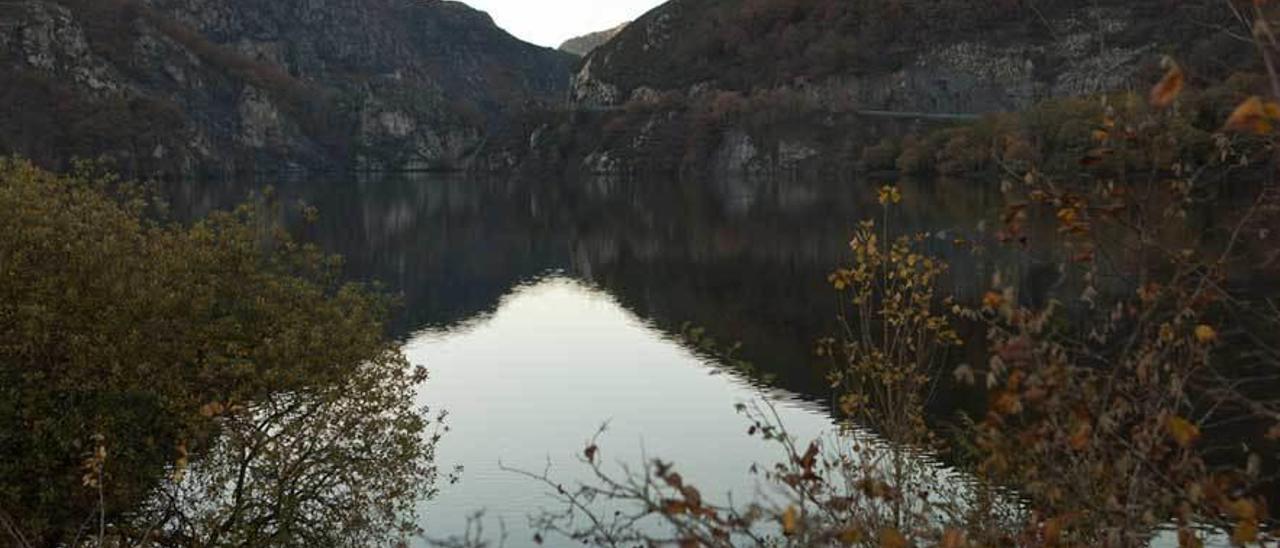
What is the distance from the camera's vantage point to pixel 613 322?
77875 mm

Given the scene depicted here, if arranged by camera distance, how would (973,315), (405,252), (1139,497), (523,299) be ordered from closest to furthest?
(1139,497), (973,315), (523,299), (405,252)

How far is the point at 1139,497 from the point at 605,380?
49.1 meters

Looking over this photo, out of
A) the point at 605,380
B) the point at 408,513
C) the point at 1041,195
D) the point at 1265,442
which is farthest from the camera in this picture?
the point at 605,380

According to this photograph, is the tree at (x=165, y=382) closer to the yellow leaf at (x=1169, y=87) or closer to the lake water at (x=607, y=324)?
the lake water at (x=607, y=324)

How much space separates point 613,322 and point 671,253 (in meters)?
34.8

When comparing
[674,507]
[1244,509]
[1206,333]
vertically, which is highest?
[1206,333]

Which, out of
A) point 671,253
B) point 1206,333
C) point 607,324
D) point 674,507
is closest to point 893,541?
point 674,507

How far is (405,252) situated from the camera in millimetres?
123250

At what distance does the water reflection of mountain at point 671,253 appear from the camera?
75.8 metres

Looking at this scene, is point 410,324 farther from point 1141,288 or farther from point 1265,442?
point 1141,288

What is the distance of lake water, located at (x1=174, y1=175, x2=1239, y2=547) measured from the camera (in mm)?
Answer: 42750

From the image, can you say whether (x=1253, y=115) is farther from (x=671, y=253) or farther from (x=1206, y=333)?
(x=671, y=253)

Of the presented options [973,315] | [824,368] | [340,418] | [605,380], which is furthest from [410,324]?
[973,315]

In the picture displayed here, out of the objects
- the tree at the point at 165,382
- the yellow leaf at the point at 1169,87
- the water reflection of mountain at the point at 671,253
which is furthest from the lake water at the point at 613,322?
the tree at the point at 165,382
